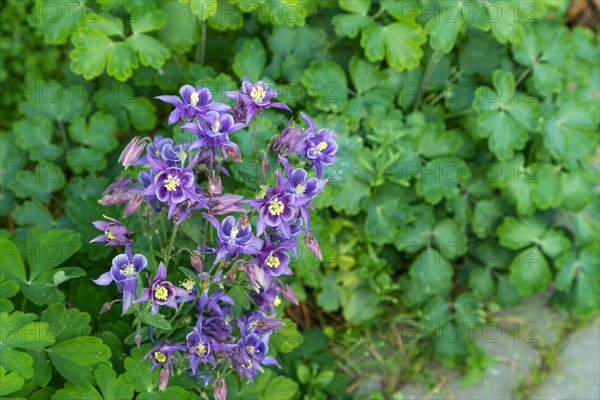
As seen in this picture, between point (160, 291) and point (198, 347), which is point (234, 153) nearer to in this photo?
point (160, 291)

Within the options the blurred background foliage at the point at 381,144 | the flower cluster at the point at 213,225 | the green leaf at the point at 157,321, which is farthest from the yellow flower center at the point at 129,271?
the blurred background foliage at the point at 381,144

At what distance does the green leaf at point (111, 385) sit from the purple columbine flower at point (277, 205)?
76 centimetres

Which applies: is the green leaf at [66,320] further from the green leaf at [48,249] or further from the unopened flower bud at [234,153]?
the unopened flower bud at [234,153]

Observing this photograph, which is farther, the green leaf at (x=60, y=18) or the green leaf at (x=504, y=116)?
the green leaf at (x=504, y=116)

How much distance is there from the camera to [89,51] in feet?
9.38

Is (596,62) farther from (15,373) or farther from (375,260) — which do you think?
(15,373)

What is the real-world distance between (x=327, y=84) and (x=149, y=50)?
2.49ft

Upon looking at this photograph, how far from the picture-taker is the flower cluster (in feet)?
6.46

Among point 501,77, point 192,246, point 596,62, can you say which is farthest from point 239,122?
point 596,62

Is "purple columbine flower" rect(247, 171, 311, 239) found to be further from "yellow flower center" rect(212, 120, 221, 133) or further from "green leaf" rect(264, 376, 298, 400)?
"green leaf" rect(264, 376, 298, 400)

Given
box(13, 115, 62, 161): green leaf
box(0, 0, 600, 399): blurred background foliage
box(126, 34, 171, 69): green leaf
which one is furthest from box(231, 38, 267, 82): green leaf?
box(13, 115, 62, 161): green leaf

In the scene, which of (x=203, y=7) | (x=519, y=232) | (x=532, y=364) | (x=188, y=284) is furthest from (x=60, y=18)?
(x=532, y=364)

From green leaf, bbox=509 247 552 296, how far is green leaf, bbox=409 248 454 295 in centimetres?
30

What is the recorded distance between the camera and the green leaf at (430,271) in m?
3.13
